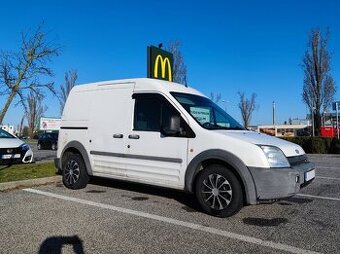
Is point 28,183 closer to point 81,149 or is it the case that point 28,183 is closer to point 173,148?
point 81,149

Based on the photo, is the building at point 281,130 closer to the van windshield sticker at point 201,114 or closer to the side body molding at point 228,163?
the van windshield sticker at point 201,114

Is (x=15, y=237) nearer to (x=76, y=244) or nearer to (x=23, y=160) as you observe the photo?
(x=76, y=244)

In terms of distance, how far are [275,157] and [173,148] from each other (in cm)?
163

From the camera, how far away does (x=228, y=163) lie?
19.7 feet

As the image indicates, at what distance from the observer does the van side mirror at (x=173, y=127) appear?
6.38 meters

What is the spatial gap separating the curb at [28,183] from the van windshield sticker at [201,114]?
3.99m

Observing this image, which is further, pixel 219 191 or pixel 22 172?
pixel 22 172

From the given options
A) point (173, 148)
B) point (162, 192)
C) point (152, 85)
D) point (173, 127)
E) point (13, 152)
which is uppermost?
point (152, 85)

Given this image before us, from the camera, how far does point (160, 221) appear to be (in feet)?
18.9

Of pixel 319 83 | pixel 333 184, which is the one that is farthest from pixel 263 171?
pixel 319 83

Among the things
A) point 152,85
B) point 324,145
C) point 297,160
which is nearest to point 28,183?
point 152,85

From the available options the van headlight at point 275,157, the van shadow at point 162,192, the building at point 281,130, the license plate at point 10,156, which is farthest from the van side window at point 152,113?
the building at point 281,130

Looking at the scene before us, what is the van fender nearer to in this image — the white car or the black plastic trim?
the black plastic trim

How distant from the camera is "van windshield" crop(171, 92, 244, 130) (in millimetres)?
6715
